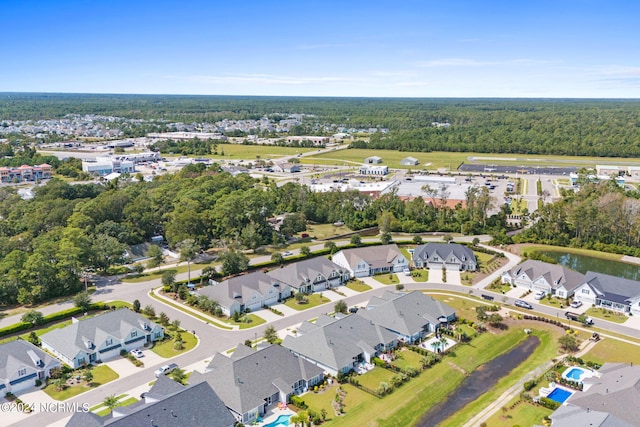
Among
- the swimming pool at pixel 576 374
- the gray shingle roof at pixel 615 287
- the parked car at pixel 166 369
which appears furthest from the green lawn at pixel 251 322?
the gray shingle roof at pixel 615 287

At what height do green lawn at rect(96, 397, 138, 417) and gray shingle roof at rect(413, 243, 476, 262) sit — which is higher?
gray shingle roof at rect(413, 243, 476, 262)

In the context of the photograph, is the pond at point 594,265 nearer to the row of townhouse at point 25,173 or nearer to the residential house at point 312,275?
the residential house at point 312,275

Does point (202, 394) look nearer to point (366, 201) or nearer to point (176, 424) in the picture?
point (176, 424)

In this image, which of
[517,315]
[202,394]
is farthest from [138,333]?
[517,315]

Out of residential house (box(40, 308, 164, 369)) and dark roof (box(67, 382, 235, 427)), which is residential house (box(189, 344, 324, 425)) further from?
residential house (box(40, 308, 164, 369))

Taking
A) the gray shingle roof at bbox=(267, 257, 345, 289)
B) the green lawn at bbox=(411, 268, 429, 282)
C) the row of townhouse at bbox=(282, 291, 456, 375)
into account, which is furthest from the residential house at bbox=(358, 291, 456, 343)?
the green lawn at bbox=(411, 268, 429, 282)

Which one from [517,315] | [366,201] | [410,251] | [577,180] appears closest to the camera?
[517,315]
